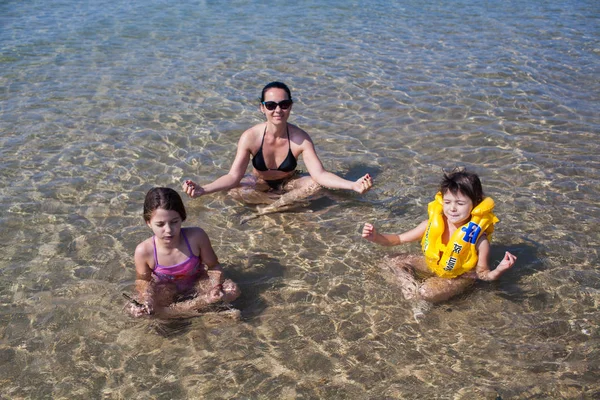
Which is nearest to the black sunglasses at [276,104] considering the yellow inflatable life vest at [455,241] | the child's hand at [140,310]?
the yellow inflatable life vest at [455,241]

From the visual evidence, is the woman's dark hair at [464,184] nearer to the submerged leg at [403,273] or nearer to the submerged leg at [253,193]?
the submerged leg at [403,273]

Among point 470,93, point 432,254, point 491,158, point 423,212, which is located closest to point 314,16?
point 470,93

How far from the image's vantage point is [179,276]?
481cm

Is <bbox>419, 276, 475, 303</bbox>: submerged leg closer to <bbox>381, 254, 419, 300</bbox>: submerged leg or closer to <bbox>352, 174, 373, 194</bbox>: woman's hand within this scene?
<bbox>381, 254, 419, 300</bbox>: submerged leg

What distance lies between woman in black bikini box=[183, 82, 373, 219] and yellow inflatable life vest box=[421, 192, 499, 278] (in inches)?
52.9

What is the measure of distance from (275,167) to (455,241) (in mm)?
2437

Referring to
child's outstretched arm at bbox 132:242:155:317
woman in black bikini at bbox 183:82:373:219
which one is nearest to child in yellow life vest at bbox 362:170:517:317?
woman in black bikini at bbox 183:82:373:219

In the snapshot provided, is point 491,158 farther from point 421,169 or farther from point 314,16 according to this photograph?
point 314,16

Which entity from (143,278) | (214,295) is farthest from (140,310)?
(214,295)

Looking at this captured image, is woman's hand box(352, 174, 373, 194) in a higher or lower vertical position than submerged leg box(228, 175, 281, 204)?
higher

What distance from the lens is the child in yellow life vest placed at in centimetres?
474

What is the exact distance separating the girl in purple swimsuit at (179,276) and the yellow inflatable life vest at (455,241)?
160 cm

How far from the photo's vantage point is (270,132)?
254 inches

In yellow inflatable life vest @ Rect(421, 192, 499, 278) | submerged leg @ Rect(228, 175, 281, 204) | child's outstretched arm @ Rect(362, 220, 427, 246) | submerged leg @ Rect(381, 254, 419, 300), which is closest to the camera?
yellow inflatable life vest @ Rect(421, 192, 499, 278)
